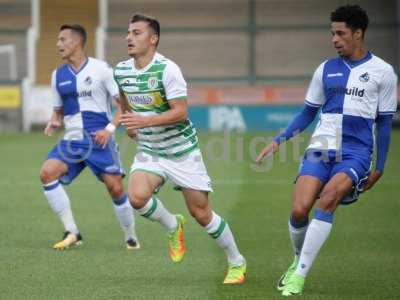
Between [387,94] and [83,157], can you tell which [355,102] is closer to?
[387,94]

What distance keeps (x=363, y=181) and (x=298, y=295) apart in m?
1.05

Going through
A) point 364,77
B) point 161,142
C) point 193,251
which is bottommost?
point 193,251

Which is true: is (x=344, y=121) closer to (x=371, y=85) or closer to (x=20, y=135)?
(x=371, y=85)

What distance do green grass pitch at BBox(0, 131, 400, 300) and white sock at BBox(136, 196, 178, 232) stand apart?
18.6 inches

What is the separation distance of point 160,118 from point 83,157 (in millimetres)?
2606

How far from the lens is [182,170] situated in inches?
333

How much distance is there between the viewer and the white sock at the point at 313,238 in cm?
786

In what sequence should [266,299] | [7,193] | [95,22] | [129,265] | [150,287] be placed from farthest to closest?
[95,22] → [7,193] → [129,265] → [150,287] → [266,299]

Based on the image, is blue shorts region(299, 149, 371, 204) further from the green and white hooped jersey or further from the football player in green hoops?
the green and white hooped jersey

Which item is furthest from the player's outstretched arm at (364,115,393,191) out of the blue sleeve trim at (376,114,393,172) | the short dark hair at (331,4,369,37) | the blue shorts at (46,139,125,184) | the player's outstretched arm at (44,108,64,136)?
the player's outstretched arm at (44,108,64,136)

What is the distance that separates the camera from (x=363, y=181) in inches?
318

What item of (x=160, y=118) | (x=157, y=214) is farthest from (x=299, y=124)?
(x=157, y=214)

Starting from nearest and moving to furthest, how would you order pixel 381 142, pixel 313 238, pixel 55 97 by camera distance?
pixel 313 238
pixel 381 142
pixel 55 97

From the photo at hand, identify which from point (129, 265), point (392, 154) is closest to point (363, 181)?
point (129, 265)
